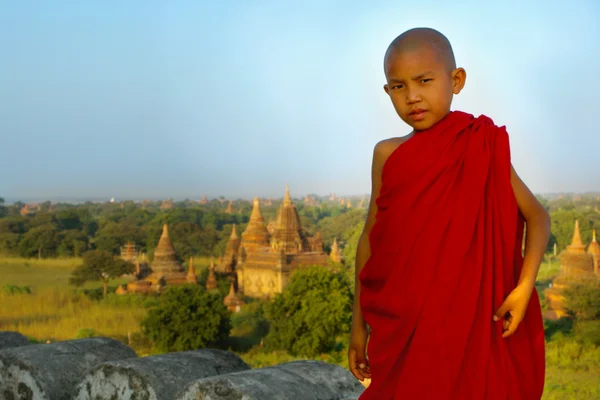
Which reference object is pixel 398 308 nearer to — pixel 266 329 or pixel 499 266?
pixel 499 266

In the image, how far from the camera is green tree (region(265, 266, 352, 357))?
18.5 metres

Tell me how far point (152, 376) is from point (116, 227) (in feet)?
92.9

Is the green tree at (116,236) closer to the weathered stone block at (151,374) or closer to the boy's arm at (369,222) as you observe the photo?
the weathered stone block at (151,374)

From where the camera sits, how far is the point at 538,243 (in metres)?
1.84

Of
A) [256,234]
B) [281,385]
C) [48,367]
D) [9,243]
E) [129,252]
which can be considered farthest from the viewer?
[256,234]

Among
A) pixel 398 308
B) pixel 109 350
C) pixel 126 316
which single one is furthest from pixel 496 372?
pixel 126 316

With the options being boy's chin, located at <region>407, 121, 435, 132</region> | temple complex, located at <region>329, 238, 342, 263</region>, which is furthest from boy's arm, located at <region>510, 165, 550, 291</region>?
temple complex, located at <region>329, 238, 342, 263</region>

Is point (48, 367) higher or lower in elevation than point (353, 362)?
lower

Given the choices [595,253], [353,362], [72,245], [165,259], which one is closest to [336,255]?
[165,259]

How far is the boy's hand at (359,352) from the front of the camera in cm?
210

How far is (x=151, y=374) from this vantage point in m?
2.87

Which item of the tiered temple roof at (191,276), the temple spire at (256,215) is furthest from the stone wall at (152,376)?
the temple spire at (256,215)

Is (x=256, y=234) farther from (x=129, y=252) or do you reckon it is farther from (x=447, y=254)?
(x=447, y=254)

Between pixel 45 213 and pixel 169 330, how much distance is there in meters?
15.3
